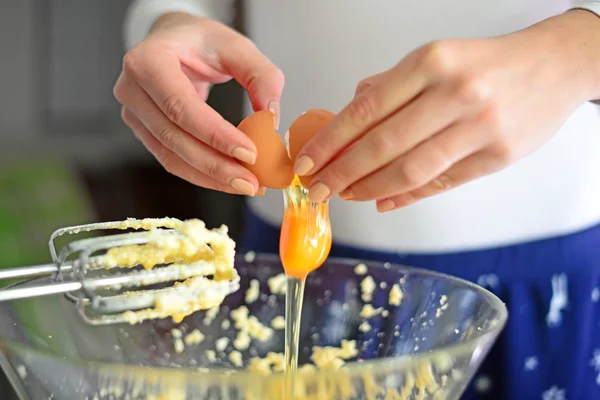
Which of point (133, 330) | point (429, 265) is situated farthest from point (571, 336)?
point (133, 330)

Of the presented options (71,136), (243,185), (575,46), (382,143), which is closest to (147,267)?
→ (243,185)

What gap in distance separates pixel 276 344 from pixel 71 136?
112cm

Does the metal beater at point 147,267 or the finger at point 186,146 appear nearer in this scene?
the metal beater at point 147,267

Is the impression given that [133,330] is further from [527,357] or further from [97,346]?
[527,357]

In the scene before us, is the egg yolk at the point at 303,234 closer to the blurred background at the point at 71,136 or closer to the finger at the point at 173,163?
the finger at the point at 173,163

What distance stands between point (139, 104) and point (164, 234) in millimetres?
218

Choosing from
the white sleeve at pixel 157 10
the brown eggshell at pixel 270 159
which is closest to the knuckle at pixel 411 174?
the brown eggshell at pixel 270 159

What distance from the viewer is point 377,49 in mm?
785

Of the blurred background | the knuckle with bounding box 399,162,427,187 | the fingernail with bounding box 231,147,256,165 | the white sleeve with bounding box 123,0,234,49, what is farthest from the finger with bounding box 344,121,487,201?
the blurred background

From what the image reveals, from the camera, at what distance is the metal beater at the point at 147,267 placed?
1.46ft

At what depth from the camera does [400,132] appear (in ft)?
1.64

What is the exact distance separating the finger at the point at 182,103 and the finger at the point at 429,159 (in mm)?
116

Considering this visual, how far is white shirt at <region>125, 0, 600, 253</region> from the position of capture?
76cm

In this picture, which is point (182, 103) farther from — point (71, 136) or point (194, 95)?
point (71, 136)
